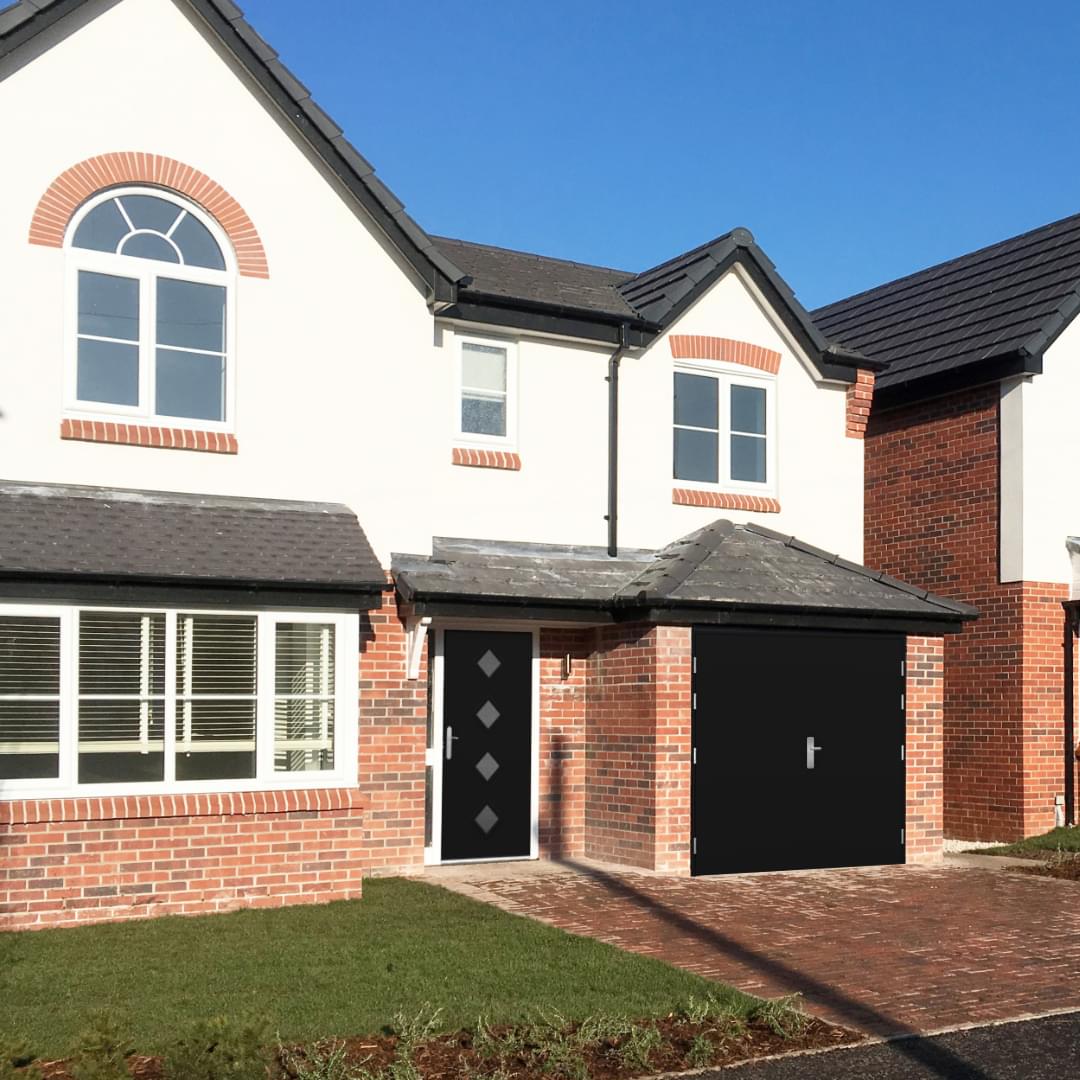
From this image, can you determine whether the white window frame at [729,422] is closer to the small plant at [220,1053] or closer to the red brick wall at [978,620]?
the red brick wall at [978,620]

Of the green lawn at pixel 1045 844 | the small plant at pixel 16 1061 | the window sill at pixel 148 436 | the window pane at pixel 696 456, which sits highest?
the window pane at pixel 696 456

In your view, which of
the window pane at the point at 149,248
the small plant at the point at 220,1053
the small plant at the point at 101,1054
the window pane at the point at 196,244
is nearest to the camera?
the small plant at the point at 101,1054

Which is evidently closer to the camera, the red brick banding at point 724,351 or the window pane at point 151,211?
the window pane at point 151,211

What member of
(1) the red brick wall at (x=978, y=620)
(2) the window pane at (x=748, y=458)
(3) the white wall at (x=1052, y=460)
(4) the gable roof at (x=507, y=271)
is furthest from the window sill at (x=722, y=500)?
(3) the white wall at (x=1052, y=460)

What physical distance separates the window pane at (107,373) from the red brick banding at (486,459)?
10.4ft

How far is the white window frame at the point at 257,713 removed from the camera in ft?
34.9

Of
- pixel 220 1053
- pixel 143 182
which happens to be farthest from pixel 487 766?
pixel 220 1053

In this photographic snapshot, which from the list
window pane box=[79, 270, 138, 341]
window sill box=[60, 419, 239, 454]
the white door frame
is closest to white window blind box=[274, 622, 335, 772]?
window sill box=[60, 419, 239, 454]

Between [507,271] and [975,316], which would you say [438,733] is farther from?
[975,316]

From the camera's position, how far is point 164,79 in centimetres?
1202

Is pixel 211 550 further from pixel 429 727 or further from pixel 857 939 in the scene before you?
pixel 857 939

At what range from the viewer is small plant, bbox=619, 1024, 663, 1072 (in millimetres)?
6949

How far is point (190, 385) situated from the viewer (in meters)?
12.1

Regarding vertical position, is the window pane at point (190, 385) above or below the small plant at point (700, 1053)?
above
